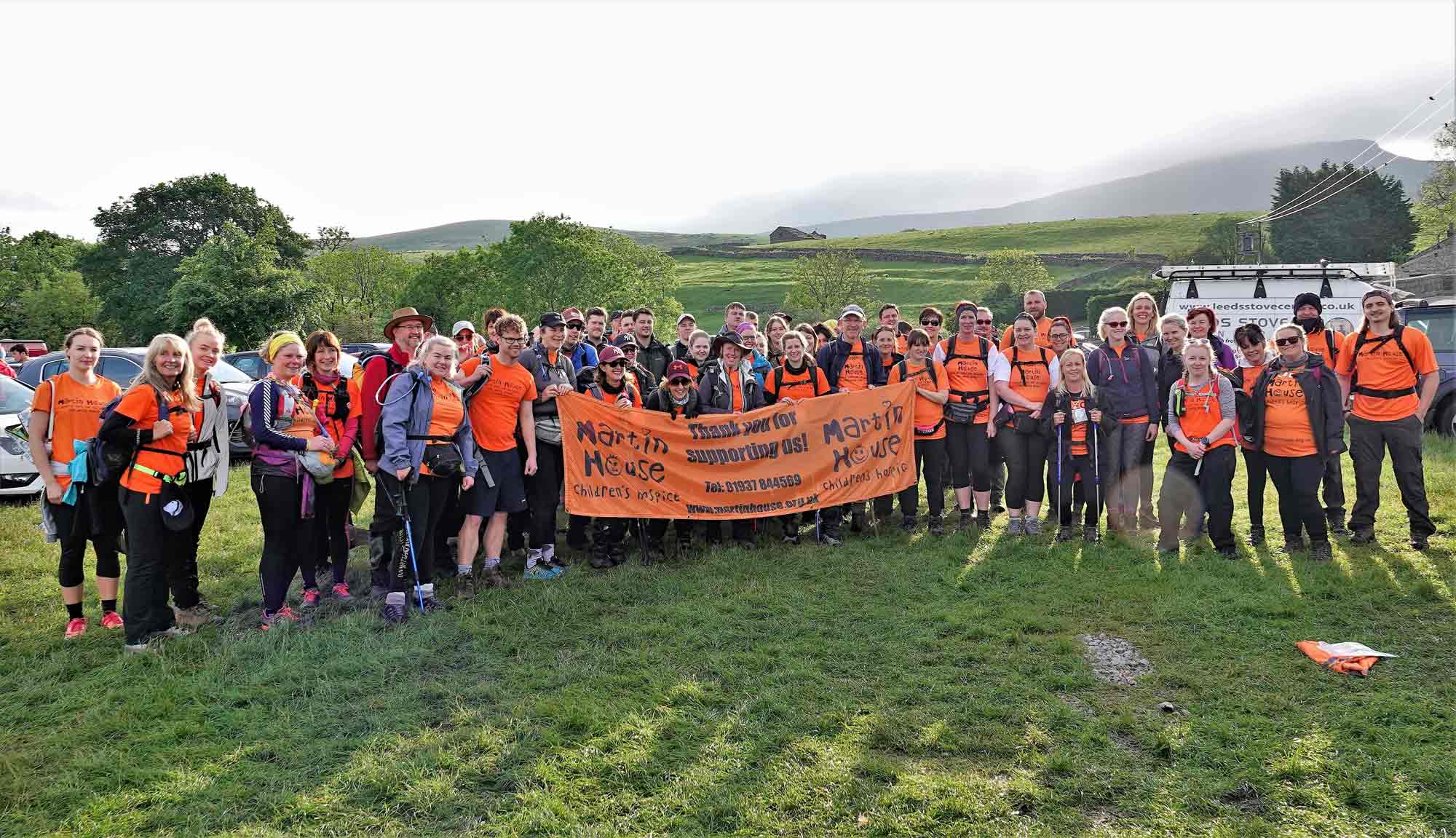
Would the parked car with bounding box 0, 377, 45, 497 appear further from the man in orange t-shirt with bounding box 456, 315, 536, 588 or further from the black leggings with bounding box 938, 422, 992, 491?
the black leggings with bounding box 938, 422, 992, 491

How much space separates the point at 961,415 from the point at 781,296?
6578 centimetres

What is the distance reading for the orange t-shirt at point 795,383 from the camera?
27.8ft

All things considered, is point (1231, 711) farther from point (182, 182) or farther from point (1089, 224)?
point (1089, 224)

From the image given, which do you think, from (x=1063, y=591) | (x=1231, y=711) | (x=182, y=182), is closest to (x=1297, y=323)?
(x=1063, y=591)

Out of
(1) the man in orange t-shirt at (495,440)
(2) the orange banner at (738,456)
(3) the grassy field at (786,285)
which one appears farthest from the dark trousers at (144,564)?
(3) the grassy field at (786,285)

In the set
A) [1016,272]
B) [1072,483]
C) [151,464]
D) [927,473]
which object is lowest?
[1072,483]

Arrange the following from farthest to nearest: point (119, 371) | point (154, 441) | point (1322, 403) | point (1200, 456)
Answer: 1. point (119, 371)
2. point (1200, 456)
3. point (1322, 403)
4. point (154, 441)

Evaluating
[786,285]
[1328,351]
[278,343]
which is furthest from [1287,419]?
[786,285]

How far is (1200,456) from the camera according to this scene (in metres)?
7.52

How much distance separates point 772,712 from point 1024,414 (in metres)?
4.70

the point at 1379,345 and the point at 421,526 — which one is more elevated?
the point at 1379,345

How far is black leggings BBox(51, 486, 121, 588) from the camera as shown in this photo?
5891 millimetres

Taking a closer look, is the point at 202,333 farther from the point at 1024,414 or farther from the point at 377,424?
the point at 1024,414

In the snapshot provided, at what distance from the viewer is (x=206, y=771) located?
4.14 m
